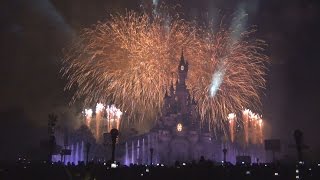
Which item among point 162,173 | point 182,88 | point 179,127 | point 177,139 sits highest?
point 182,88

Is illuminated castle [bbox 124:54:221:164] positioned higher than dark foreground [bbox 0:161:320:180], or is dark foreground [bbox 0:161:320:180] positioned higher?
illuminated castle [bbox 124:54:221:164]

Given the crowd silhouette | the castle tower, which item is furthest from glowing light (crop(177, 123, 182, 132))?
the crowd silhouette

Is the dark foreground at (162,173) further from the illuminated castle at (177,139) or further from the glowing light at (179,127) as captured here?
the glowing light at (179,127)

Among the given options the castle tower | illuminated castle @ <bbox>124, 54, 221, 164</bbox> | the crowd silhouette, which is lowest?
the crowd silhouette

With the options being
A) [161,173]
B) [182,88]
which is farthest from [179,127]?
[161,173]

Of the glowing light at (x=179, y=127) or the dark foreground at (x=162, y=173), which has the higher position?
the glowing light at (x=179, y=127)

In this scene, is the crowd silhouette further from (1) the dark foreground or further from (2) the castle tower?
(2) the castle tower

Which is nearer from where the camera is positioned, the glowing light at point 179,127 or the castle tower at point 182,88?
the glowing light at point 179,127

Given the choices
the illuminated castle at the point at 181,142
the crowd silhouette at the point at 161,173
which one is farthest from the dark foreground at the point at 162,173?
the illuminated castle at the point at 181,142

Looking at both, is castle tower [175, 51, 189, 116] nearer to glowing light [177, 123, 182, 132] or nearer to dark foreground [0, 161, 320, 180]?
glowing light [177, 123, 182, 132]

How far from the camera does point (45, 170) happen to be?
32.6 m

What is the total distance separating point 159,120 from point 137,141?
1145 centimetres

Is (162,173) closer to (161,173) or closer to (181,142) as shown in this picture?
(161,173)

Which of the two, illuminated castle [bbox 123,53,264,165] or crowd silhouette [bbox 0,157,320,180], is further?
illuminated castle [bbox 123,53,264,165]
